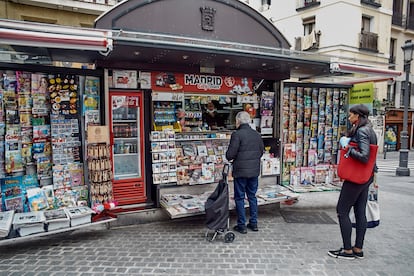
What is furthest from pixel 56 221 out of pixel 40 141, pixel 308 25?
pixel 308 25

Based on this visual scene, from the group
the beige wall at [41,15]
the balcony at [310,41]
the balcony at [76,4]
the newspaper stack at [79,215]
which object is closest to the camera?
the newspaper stack at [79,215]

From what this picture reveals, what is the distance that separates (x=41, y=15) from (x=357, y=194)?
9346mm

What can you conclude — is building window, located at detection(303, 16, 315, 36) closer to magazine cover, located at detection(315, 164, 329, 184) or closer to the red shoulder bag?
magazine cover, located at detection(315, 164, 329, 184)

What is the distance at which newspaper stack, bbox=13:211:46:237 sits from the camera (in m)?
3.54

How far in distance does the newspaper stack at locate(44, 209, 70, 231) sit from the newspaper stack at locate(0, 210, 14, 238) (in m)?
0.39

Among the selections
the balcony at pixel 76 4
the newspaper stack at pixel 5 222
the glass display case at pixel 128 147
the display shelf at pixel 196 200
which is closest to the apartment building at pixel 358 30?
the display shelf at pixel 196 200

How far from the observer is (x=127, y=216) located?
460cm

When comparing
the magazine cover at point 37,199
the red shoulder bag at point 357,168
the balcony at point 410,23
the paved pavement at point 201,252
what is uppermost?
the balcony at point 410,23

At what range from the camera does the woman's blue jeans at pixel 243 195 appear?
4301 mm

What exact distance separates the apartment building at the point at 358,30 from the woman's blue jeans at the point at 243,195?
11.7 meters

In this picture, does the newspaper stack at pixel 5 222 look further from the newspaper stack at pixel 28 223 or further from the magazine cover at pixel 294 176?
the magazine cover at pixel 294 176

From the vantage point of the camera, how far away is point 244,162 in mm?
4191

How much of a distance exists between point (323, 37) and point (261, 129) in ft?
40.7

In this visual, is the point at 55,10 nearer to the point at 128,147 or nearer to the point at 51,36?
the point at 128,147
